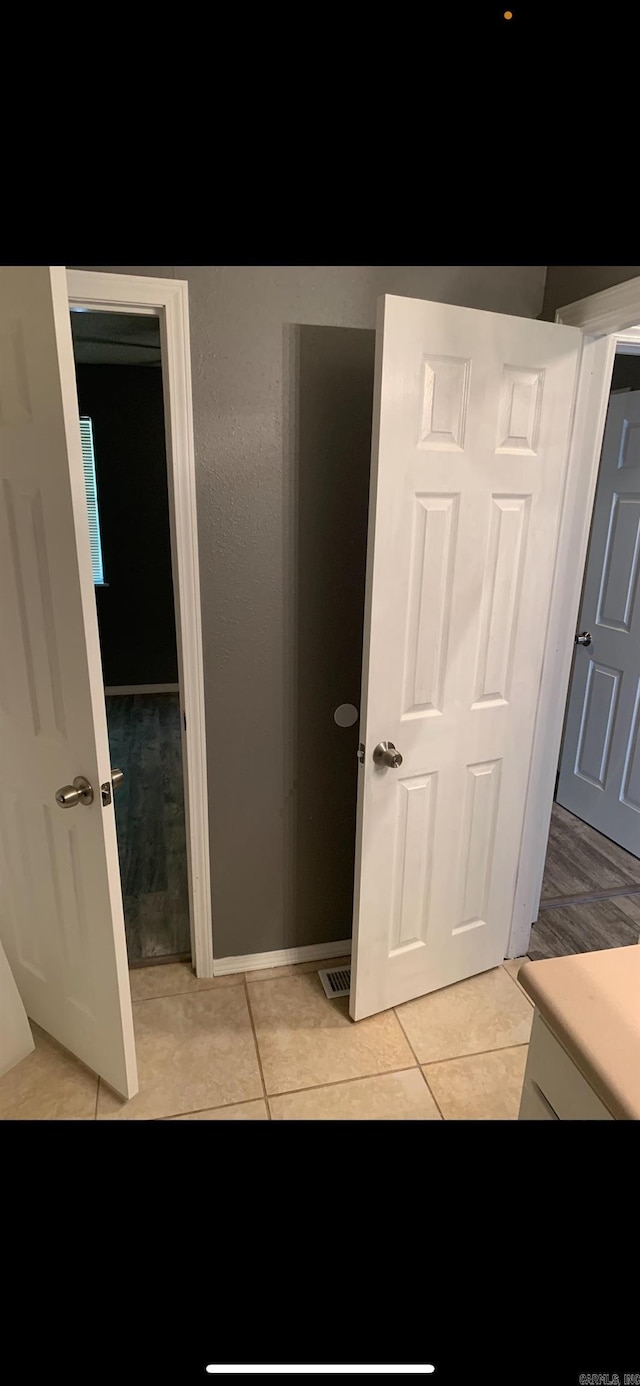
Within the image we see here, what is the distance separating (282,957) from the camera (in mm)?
2258

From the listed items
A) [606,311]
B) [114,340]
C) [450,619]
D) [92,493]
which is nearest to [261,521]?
[450,619]

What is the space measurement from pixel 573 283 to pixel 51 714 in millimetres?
1738

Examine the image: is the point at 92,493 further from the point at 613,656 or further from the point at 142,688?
the point at 613,656

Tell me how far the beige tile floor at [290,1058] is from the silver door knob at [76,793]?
0.81 m

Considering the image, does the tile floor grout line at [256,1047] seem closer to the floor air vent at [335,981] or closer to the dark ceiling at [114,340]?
the floor air vent at [335,981]

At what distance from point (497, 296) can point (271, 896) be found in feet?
6.22

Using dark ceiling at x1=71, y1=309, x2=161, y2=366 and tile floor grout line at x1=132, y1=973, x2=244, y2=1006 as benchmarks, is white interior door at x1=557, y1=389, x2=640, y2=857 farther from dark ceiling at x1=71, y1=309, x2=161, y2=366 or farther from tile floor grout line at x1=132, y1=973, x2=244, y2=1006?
dark ceiling at x1=71, y1=309, x2=161, y2=366

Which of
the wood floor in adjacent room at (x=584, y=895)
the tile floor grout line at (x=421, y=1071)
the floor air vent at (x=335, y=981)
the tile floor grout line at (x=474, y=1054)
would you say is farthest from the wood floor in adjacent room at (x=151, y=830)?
the wood floor in adjacent room at (x=584, y=895)

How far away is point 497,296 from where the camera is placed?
1.88 meters

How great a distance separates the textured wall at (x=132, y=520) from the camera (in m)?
4.77

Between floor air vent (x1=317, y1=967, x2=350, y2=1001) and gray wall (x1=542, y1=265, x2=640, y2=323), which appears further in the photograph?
floor air vent (x1=317, y1=967, x2=350, y2=1001)

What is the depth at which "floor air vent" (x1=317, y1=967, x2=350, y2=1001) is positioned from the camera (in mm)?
2137

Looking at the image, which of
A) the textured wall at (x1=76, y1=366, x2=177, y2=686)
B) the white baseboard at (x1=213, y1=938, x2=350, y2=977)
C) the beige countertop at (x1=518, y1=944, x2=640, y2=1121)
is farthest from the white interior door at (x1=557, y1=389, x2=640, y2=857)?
the textured wall at (x1=76, y1=366, x2=177, y2=686)

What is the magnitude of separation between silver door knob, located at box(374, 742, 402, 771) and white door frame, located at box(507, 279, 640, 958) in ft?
1.94
